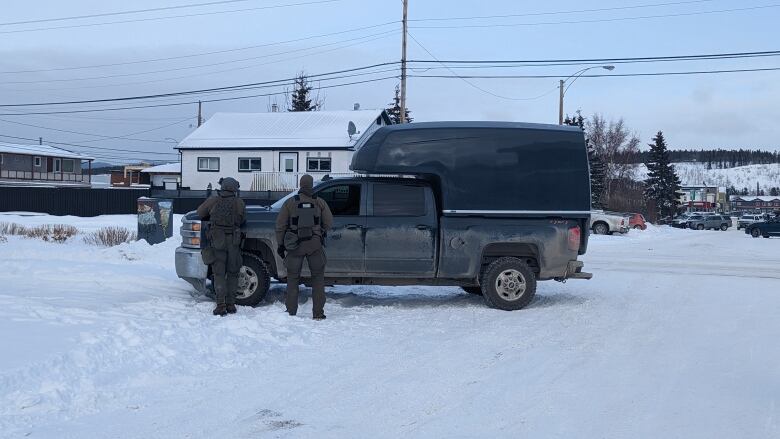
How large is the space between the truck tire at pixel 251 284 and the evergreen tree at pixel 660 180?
72.6m

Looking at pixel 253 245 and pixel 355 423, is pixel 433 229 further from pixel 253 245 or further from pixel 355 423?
pixel 355 423

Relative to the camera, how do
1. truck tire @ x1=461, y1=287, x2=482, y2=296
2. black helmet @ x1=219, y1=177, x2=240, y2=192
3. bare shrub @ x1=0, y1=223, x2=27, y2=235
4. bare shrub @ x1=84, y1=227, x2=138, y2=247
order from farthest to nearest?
1. bare shrub @ x1=0, y1=223, x2=27, y2=235
2. bare shrub @ x1=84, y1=227, x2=138, y2=247
3. truck tire @ x1=461, y1=287, x2=482, y2=296
4. black helmet @ x1=219, y1=177, x2=240, y2=192

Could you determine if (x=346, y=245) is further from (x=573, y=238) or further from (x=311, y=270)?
(x=573, y=238)

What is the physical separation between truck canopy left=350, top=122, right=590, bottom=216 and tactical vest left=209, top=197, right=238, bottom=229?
205 centimetres

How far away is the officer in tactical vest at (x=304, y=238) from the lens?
30.1ft

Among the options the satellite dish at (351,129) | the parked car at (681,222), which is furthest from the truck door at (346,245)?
the parked car at (681,222)

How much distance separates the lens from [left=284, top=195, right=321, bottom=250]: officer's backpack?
9.18m

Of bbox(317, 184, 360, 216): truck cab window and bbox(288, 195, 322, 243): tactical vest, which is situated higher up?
bbox(317, 184, 360, 216): truck cab window

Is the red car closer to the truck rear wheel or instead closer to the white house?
the truck rear wheel

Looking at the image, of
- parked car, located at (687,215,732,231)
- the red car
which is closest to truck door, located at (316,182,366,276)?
the red car

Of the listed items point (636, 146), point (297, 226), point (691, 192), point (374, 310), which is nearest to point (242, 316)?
point (297, 226)

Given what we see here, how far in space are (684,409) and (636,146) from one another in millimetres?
69581

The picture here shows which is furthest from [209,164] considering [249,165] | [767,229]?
[767,229]

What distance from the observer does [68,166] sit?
70.4 meters
